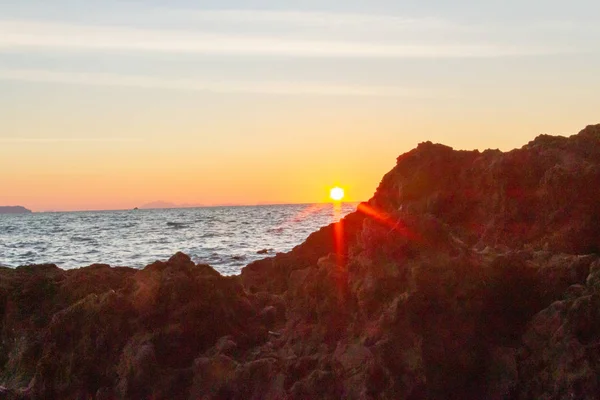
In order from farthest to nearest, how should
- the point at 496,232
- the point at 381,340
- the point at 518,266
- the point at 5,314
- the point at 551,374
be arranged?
the point at 496,232
the point at 5,314
the point at 518,266
the point at 381,340
the point at 551,374

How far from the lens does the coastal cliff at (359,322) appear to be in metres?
5.33

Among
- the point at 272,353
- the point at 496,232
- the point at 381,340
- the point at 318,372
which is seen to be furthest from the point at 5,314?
the point at 496,232

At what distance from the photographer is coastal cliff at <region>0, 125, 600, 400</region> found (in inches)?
210

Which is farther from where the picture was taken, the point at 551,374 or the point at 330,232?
the point at 330,232

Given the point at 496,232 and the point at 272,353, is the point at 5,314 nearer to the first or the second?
the point at 272,353

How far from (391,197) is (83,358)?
19.1 ft

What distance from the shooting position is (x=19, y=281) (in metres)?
7.75

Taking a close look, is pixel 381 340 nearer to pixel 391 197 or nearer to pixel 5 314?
pixel 5 314

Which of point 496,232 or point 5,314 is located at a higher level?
point 496,232

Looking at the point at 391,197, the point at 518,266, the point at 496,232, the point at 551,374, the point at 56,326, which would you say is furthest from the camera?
the point at 391,197

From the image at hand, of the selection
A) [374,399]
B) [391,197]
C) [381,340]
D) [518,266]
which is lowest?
[374,399]

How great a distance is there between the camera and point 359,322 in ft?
19.3

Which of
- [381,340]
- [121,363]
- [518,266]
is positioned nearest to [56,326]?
[121,363]

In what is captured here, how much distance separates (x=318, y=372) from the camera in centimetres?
554
